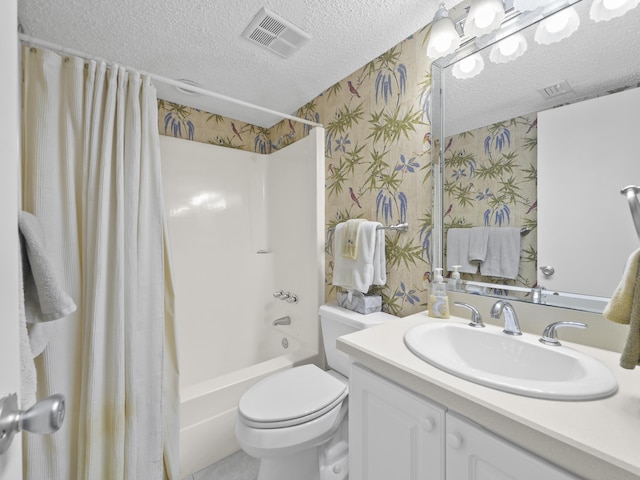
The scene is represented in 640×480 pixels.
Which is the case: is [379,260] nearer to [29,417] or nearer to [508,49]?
[508,49]

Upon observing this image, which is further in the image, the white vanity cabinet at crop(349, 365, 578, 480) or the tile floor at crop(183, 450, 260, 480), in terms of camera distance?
the tile floor at crop(183, 450, 260, 480)

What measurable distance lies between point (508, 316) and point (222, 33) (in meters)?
1.74

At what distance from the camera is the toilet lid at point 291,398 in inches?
42.7

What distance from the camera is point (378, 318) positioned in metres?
1.40

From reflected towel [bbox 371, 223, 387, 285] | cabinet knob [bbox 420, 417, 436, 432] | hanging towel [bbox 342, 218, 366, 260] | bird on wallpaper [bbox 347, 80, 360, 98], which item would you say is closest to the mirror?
reflected towel [bbox 371, 223, 387, 285]

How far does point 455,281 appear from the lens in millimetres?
1212

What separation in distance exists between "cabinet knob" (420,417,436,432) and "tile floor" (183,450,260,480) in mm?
1148

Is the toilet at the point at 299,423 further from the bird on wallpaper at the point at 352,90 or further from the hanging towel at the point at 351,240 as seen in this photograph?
the bird on wallpaper at the point at 352,90

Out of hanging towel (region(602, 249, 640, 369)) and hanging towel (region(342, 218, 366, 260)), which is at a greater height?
hanging towel (region(342, 218, 366, 260))

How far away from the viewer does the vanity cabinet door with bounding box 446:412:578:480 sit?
0.55m

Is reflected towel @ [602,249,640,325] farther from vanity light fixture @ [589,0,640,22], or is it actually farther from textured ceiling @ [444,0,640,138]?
vanity light fixture @ [589,0,640,22]

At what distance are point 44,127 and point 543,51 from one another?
6.02ft

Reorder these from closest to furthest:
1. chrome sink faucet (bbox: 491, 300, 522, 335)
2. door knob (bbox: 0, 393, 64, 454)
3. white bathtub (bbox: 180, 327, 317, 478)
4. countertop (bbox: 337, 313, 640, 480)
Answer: door knob (bbox: 0, 393, 64, 454) → countertop (bbox: 337, 313, 640, 480) → chrome sink faucet (bbox: 491, 300, 522, 335) → white bathtub (bbox: 180, 327, 317, 478)

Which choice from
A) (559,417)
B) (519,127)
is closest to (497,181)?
(519,127)
